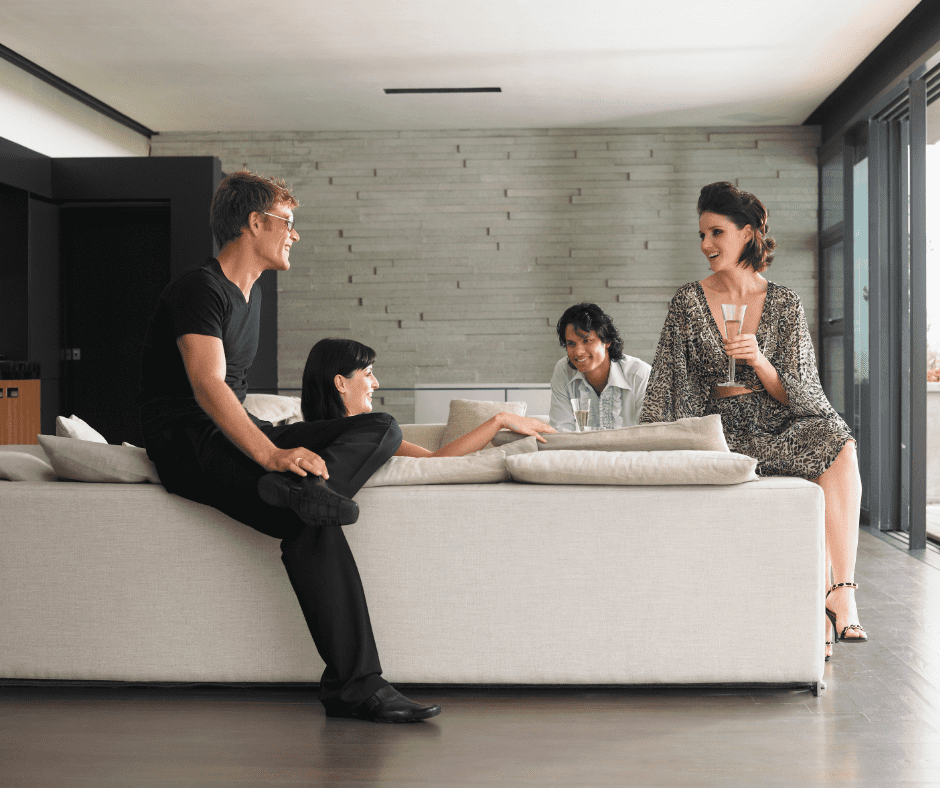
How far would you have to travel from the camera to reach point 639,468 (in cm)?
209

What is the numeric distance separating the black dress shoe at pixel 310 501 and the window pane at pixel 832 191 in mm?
4806

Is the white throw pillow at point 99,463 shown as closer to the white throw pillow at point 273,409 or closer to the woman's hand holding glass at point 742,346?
the woman's hand holding glass at point 742,346

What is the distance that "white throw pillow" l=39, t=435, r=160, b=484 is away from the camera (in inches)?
85.7

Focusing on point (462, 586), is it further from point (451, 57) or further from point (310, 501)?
point (451, 57)

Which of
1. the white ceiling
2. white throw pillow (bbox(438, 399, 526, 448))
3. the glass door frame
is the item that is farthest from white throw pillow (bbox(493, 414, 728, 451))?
the white ceiling

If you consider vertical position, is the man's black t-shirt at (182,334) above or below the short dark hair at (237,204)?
below

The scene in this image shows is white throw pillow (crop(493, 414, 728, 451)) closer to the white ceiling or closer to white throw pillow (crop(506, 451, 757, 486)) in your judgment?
white throw pillow (crop(506, 451, 757, 486))

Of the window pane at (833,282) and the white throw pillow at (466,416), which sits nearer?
the white throw pillow at (466,416)

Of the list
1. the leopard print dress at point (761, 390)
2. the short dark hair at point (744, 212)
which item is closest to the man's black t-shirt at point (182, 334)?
the leopard print dress at point (761, 390)

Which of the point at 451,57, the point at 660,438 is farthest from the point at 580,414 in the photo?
the point at 451,57

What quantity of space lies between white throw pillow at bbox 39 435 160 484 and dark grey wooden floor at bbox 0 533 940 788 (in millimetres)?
529

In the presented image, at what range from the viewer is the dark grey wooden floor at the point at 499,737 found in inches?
65.4

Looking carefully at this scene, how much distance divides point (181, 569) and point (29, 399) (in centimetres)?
347

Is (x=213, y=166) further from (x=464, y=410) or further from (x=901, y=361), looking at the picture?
(x=901, y=361)
